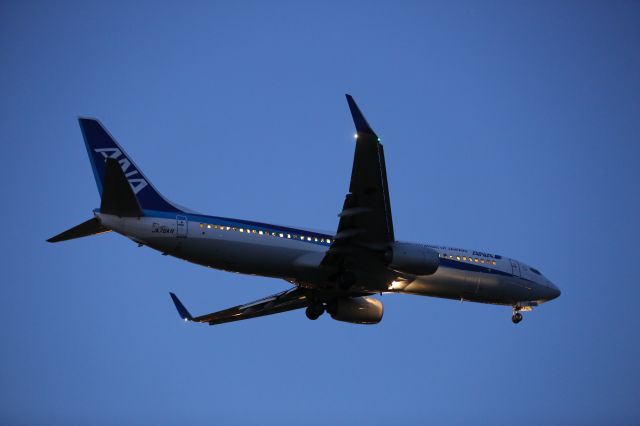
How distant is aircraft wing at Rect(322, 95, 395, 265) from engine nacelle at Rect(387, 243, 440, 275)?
472 mm

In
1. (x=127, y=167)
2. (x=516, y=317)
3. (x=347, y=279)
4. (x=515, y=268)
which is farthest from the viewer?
(x=516, y=317)

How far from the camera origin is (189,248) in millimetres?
29578

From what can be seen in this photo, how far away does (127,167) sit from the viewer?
30438 mm

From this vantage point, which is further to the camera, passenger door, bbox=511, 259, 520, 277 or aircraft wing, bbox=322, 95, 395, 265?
passenger door, bbox=511, 259, 520, 277

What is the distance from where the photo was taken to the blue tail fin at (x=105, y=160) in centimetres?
2973

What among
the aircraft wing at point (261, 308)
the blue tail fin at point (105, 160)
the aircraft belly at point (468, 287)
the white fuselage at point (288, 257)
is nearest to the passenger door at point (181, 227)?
the white fuselage at point (288, 257)

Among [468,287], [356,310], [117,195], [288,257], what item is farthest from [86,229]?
[468,287]

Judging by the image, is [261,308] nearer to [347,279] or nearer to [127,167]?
[347,279]

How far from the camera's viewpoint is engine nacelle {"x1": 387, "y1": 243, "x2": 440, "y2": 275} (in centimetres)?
3056

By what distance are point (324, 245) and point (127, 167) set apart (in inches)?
323

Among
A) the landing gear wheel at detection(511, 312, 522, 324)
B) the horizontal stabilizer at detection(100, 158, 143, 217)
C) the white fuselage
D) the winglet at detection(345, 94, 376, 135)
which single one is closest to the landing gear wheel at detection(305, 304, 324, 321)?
the white fuselage

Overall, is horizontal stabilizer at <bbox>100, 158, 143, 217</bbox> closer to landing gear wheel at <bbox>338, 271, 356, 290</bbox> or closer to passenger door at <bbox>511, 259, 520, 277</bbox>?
landing gear wheel at <bbox>338, 271, 356, 290</bbox>

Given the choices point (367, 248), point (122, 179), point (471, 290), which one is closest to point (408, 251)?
point (367, 248)

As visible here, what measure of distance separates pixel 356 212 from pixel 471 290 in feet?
30.7
